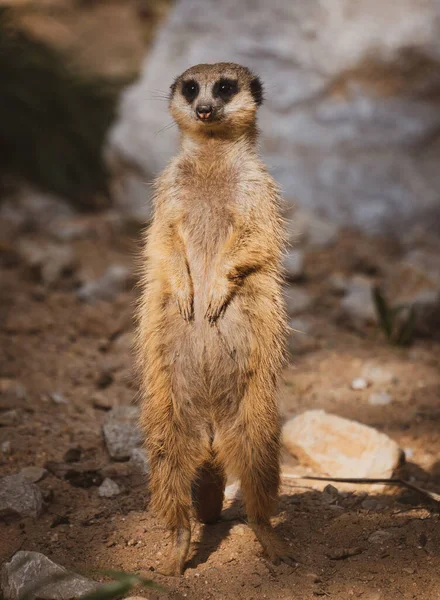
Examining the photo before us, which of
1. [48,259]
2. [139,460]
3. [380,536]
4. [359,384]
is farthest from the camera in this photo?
[48,259]

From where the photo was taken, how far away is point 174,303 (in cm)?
255

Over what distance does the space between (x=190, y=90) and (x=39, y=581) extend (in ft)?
5.53

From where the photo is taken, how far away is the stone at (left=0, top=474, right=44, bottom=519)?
2604 mm

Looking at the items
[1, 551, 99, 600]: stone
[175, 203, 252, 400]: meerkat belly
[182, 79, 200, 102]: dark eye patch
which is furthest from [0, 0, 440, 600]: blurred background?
[175, 203, 252, 400]: meerkat belly

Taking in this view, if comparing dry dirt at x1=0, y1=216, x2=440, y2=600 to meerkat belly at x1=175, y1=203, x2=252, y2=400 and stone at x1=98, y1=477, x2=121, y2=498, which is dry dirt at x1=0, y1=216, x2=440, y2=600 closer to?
stone at x1=98, y1=477, x2=121, y2=498

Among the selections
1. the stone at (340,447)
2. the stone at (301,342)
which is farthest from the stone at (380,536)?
the stone at (301,342)

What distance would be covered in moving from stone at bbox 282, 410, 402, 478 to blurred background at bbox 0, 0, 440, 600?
1.4 inches

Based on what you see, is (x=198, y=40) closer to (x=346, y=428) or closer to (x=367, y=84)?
(x=367, y=84)

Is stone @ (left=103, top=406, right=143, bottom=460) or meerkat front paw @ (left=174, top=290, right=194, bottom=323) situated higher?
meerkat front paw @ (left=174, top=290, right=194, bottom=323)

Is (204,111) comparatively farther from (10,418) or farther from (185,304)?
(10,418)

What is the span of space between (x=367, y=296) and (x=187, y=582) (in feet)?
8.84

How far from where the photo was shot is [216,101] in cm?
265

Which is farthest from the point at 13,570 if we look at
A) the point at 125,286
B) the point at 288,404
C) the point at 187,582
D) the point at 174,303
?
the point at 125,286

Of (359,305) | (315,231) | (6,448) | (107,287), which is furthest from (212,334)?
(315,231)
